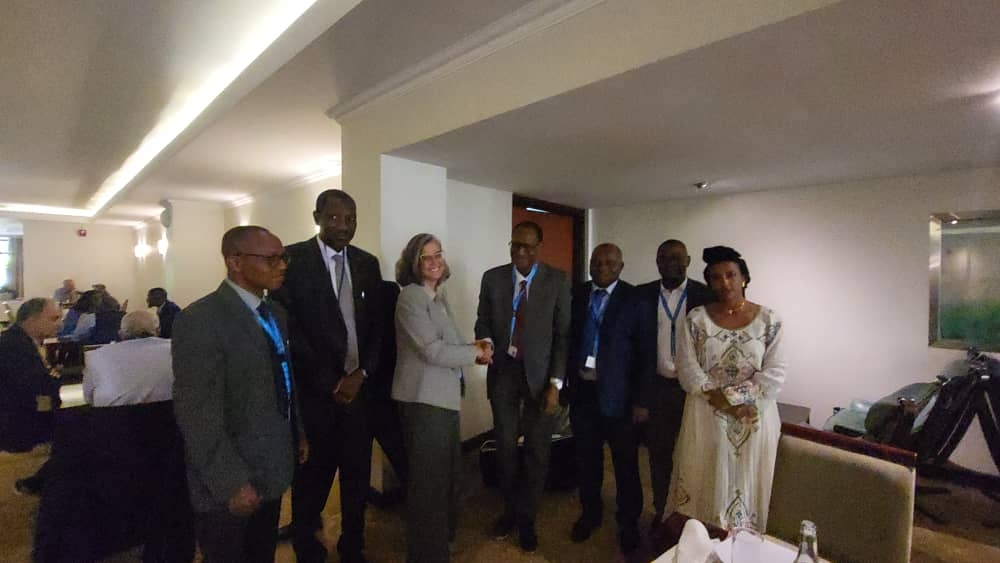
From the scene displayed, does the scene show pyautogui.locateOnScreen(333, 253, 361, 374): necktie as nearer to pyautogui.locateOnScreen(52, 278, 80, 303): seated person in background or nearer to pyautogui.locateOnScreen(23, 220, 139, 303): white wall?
pyautogui.locateOnScreen(52, 278, 80, 303): seated person in background

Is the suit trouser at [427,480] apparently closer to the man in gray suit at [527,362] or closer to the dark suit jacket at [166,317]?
the man in gray suit at [527,362]

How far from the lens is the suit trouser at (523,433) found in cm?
228

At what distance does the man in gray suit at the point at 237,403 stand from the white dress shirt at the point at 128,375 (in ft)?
2.99

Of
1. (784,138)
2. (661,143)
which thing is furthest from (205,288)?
(784,138)

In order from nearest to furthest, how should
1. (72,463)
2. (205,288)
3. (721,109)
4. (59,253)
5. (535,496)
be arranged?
1. (72,463)
2. (721,109)
3. (535,496)
4. (205,288)
5. (59,253)

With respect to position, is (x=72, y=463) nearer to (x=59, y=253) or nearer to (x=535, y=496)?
(x=535, y=496)

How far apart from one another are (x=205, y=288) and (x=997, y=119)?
8.16 meters

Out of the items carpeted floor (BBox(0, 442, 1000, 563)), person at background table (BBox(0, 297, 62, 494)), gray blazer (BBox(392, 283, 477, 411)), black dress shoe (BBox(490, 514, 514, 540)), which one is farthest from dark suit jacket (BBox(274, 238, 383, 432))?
person at background table (BBox(0, 297, 62, 494))

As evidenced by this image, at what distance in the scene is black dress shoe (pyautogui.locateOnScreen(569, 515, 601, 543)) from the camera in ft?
7.76

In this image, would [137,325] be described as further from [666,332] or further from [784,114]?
[784,114]

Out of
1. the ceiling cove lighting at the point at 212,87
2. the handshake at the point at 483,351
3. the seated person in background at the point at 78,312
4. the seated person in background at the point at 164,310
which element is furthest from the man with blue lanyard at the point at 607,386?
the seated person in background at the point at 78,312

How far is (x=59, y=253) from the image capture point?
9414 millimetres

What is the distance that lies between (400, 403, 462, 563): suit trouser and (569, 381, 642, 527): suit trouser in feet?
2.71

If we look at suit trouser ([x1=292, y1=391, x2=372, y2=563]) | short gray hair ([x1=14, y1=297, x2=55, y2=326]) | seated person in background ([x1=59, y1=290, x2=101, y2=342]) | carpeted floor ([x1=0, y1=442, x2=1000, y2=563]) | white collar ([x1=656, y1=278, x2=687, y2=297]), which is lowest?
carpeted floor ([x1=0, y1=442, x2=1000, y2=563])
